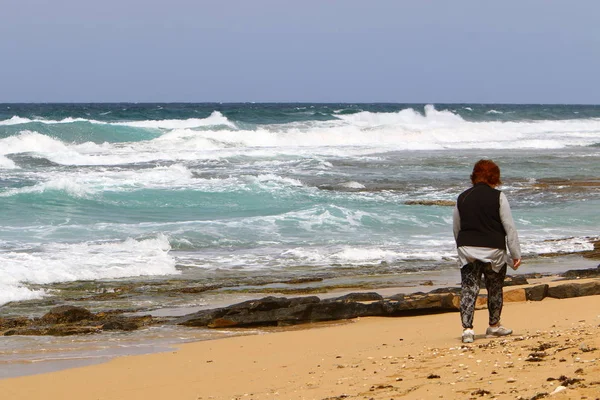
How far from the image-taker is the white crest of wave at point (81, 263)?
Answer: 1188 centimetres

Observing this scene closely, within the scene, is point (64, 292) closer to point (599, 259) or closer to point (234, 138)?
point (599, 259)

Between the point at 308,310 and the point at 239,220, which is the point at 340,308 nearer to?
the point at 308,310

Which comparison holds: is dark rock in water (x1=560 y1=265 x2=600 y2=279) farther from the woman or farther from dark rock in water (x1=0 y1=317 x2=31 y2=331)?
dark rock in water (x1=0 y1=317 x2=31 y2=331)

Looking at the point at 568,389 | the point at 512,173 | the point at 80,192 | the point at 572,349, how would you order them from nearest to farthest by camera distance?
the point at 568,389, the point at 572,349, the point at 80,192, the point at 512,173

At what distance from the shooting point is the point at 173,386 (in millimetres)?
6168

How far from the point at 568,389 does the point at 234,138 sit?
4358cm

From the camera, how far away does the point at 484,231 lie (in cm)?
669

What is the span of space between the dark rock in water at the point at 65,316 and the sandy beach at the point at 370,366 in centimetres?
199

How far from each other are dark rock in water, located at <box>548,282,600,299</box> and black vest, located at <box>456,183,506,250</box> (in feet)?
9.10

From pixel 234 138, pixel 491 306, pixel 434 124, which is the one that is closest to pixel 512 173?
pixel 234 138

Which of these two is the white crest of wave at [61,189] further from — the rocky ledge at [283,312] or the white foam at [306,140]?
the rocky ledge at [283,312]

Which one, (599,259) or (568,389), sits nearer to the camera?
(568,389)

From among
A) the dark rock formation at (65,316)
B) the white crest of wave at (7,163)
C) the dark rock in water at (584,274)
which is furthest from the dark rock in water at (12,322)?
the white crest of wave at (7,163)

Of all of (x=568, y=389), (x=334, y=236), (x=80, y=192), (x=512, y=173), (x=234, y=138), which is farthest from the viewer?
(x=234, y=138)
